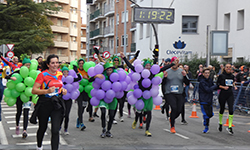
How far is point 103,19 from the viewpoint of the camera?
6059cm

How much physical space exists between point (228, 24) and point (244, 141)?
21.2m

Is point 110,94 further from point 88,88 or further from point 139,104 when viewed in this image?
point 88,88

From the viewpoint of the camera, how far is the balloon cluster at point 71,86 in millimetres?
9266

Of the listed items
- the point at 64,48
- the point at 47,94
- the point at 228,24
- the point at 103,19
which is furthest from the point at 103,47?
the point at 47,94

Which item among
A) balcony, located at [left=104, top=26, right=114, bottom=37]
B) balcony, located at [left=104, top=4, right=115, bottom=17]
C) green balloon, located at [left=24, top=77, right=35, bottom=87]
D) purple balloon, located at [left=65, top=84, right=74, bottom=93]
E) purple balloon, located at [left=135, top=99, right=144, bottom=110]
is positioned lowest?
purple balloon, located at [left=135, top=99, right=144, bottom=110]

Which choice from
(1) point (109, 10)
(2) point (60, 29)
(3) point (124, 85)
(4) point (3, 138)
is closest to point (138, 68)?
(3) point (124, 85)

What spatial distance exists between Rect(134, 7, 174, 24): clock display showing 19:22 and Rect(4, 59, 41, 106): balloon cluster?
9.97 meters

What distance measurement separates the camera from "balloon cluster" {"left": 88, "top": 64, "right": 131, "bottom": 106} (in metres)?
8.87

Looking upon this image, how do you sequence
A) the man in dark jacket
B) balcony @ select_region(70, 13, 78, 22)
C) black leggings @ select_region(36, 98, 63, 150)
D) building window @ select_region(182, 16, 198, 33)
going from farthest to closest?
1. balcony @ select_region(70, 13, 78, 22)
2. building window @ select_region(182, 16, 198, 33)
3. the man in dark jacket
4. black leggings @ select_region(36, 98, 63, 150)

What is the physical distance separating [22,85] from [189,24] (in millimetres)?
25099

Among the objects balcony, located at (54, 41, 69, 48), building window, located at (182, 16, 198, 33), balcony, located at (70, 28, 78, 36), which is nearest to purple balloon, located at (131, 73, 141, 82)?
building window, located at (182, 16, 198, 33)

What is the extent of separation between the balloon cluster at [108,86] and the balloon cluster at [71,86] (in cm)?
60

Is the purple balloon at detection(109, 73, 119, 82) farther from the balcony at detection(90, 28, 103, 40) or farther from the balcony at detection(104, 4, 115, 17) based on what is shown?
the balcony at detection(90, 28, 103, 40)

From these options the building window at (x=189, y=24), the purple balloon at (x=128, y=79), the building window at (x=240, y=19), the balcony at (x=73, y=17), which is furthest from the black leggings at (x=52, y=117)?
the balcony at (x=73, y=17)
